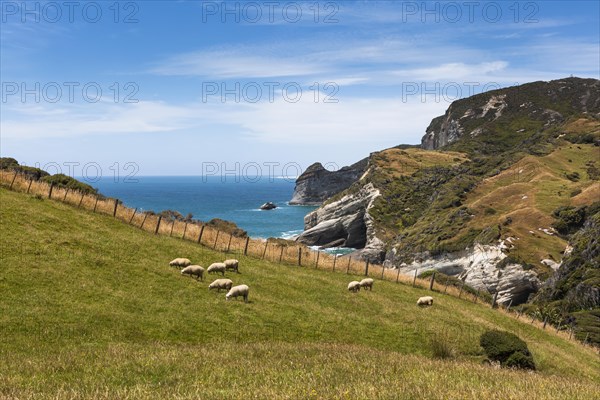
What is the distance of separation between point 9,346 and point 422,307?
29.1 metres

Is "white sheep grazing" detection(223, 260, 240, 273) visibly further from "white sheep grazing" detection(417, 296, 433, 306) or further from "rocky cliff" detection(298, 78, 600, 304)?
"rocky cliff" detection(298, 78, 600, 304)

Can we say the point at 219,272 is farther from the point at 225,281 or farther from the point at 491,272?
the point at 491,272

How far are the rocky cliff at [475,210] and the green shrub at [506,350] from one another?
209ft

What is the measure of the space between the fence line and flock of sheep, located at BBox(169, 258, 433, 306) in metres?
7.05

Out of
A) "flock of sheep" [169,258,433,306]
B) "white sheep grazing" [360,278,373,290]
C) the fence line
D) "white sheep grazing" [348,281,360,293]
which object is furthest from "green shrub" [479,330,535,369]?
the fence line

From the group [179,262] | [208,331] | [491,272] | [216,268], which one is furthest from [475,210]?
[208,331]

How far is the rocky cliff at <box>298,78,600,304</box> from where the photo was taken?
88.9 m

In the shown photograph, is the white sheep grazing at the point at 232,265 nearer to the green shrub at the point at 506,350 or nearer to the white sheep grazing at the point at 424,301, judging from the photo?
the white sheep grazing at the point at 424,301

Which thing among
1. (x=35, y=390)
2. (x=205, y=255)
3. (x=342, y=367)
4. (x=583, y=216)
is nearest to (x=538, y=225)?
(x=583, y=216)

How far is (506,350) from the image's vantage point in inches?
998

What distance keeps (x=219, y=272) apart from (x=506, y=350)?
66.0ft

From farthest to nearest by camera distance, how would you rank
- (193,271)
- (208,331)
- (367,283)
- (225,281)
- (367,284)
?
(367,284) → (367,283) → (193,271) → (225,281) → (208,331)

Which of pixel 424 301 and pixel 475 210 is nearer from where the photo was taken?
pixel 424 301

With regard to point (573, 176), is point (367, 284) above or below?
below
